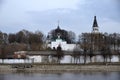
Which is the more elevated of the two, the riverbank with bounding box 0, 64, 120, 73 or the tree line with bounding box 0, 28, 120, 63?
the tree line with bounding box 0, 28, 120, 63

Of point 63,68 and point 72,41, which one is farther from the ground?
point 72,41

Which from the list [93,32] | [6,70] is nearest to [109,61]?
[6,70]

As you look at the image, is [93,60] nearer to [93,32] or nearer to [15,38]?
[93,32]

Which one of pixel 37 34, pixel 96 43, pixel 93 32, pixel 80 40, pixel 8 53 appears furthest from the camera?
pixel 37 34

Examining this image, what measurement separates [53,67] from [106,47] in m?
23.2

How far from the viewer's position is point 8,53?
8894 centimetres

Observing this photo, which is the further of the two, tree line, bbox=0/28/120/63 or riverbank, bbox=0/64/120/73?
tree line, bbox=0/28/120/63

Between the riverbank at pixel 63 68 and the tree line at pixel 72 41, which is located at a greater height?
the tree line at pixel 72 41

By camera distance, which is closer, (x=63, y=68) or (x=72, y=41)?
(x=63, y=68)

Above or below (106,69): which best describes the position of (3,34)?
above

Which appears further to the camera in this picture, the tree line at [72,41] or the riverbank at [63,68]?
the tree line at [72,41]

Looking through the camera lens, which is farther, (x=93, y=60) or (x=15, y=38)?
(x=15, y=38)

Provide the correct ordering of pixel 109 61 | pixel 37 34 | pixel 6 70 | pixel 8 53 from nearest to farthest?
pixel 6 70 → pixel 109 61 → pixel 8 53 → pixel 37 34

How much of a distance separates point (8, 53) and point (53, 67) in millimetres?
21745
